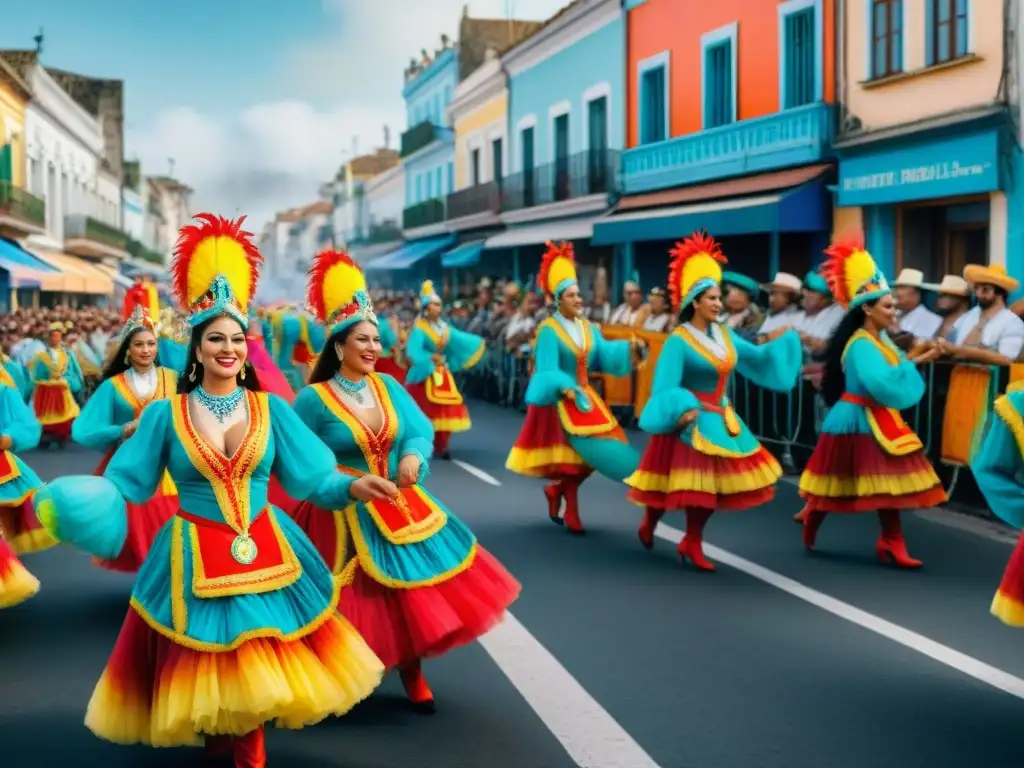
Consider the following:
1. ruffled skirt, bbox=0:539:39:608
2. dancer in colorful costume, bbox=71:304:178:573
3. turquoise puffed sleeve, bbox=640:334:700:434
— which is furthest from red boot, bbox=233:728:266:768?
turquoise puffed sleeve, bbox=640:334:700:434

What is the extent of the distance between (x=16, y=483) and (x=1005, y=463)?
545 cm

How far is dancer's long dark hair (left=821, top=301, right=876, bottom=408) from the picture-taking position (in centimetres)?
918

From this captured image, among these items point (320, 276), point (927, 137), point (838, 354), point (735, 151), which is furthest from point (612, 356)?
point (735, 151)

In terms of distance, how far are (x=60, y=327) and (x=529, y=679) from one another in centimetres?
1444

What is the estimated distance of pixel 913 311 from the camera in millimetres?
13398

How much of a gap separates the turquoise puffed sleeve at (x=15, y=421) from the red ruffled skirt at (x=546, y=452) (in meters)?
3.55

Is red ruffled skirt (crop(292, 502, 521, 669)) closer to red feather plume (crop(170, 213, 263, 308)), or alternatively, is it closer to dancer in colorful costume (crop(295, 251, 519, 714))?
dancer in colorful costume (crop(295, 251, 519, 714))

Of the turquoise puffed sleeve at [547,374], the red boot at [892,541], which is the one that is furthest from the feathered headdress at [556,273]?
the red boot at [892,541]

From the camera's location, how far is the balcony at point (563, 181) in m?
29.3

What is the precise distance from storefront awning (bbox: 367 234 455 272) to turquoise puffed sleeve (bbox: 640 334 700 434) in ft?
112

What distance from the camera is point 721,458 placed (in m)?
8.89

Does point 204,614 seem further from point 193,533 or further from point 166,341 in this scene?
point 166,341

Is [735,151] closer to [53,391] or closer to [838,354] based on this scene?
[53,391]

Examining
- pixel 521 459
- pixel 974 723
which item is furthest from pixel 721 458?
pixel 974 723
